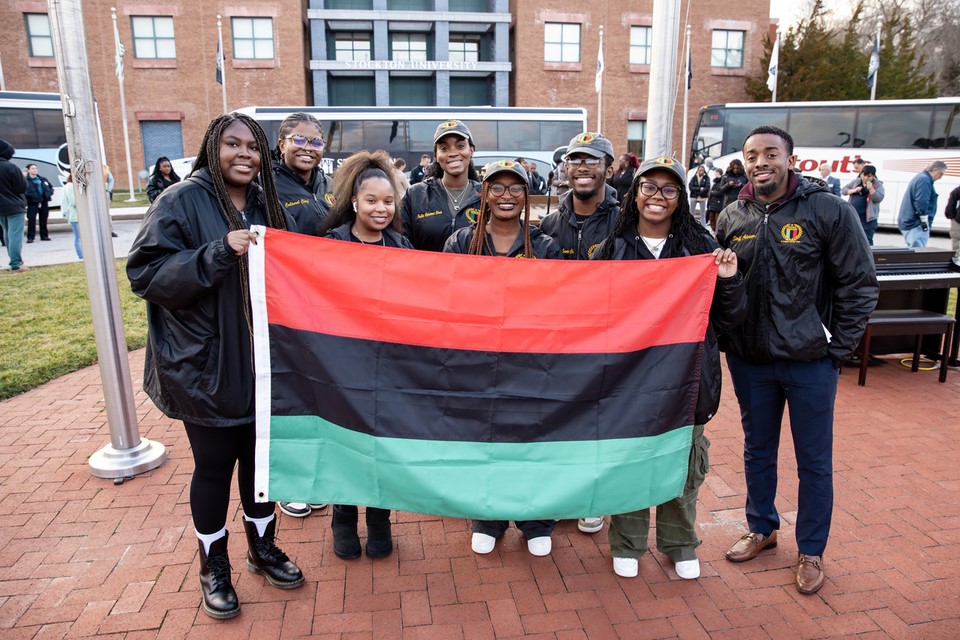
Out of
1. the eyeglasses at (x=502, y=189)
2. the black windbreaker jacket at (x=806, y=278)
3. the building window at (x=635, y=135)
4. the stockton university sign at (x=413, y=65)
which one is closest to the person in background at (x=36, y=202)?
the eyeglasses at (x=502, y=189)

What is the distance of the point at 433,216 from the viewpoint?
177 inches

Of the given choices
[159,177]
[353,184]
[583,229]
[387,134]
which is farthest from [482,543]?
[387,134]

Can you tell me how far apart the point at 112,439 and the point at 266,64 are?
Answer: 102ft

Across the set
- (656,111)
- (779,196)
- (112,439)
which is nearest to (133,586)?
(112,439)

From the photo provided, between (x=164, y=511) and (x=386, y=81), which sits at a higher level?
(x=386, y=81)

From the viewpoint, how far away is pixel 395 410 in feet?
9.77

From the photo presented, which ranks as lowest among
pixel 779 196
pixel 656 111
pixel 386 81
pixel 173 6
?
pixel 779 196

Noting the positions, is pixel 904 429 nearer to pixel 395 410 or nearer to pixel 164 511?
pixel 395 410

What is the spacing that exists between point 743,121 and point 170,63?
2547 cm

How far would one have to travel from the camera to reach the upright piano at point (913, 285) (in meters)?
6.26

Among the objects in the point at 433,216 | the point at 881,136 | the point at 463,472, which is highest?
the point at 881,136

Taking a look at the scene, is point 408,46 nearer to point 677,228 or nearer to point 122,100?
point 122,100

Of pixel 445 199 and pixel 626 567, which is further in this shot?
pixel 445 199

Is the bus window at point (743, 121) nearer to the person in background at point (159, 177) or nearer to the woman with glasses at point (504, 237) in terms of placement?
the person in background at point (159, 177)
